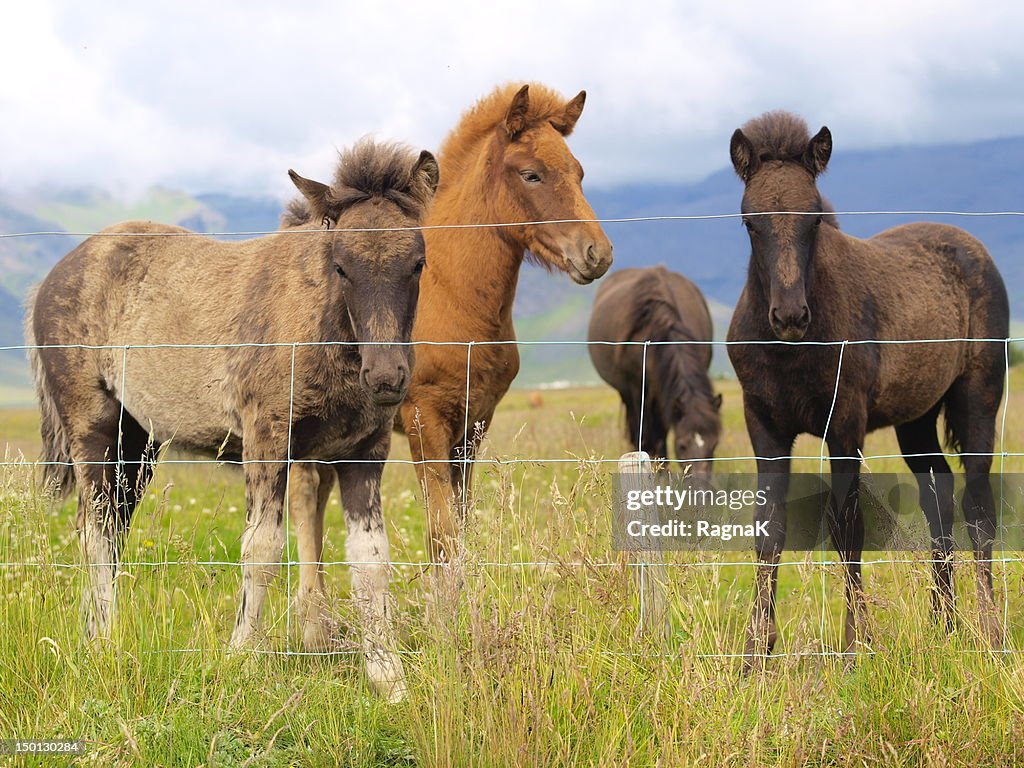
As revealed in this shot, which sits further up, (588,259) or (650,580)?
(588,259)

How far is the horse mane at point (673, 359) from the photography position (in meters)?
10.7

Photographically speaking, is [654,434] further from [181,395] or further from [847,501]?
[181,395]

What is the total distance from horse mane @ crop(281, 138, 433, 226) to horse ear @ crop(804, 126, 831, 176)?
2.11 metres

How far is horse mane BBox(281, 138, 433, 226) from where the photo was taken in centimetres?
493

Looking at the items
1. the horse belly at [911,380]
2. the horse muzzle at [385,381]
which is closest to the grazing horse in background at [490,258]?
the horse muzzle at [385,381]

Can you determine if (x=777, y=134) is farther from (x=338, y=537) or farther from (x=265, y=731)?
(x=338, y=537)

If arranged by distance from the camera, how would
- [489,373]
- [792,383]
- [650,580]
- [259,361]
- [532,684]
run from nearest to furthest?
[532,684] < [650,580] < [259,361] < [792,383] < [489,373]

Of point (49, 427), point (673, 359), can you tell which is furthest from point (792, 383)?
point (673, 359)

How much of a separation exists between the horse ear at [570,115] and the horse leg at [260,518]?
8.44 ft

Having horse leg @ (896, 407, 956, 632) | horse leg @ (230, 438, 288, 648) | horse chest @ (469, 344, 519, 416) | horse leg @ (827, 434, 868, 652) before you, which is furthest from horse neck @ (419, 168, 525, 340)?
horse leg @ (896, 407, 956, 632)

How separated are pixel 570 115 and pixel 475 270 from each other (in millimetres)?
1142

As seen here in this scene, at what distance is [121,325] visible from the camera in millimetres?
5844

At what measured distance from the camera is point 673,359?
10906 millimetres
